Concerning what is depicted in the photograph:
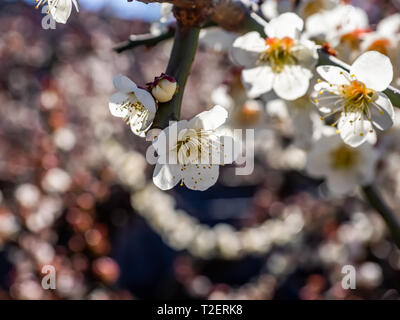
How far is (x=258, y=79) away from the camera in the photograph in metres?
0.91

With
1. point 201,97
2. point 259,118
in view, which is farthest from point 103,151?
point 259,118

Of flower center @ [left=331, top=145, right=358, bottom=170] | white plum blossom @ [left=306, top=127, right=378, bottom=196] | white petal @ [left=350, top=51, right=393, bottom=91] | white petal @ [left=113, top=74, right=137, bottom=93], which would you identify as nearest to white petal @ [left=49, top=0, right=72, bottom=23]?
white petal @ [left=113, top=74, right=137, bottom=93]

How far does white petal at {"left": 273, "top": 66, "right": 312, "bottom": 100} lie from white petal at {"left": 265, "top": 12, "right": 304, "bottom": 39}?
7 cm

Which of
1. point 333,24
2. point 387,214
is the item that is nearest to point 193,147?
point 333,24

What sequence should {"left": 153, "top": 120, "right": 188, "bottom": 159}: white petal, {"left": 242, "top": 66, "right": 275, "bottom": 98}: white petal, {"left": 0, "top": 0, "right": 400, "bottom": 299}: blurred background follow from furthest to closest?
{"left": 0, "top": 0, "right": 400, "bottom": 299}: blurred background
{"left": 242, "top": 66, "right": 275, "bottom": 98}: white petal
{"left": 153, "top": 120, "right": 188, "bottom": 159}: white petal

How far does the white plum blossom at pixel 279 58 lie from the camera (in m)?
0.81

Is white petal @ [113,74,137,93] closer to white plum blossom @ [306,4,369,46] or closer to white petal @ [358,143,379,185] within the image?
white plum blossom @ [306,4,369,46]

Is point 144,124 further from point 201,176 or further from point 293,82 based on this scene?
point 293,82

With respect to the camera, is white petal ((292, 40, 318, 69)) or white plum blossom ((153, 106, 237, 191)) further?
white petal ((292, 40, 318, 69))

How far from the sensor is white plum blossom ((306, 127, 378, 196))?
1.29 metres

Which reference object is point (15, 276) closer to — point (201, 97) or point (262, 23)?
point (262, 23)

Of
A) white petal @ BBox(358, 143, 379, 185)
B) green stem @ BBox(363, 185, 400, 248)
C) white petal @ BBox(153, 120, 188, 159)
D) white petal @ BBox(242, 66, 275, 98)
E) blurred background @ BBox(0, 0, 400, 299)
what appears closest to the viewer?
white petal @ BBox(153, 120, 188, 159)

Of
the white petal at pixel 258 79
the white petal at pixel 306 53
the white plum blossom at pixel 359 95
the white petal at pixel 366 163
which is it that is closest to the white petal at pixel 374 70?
the white plum blossom at pixel 359 95

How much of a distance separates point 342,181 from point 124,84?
1.01 meters
